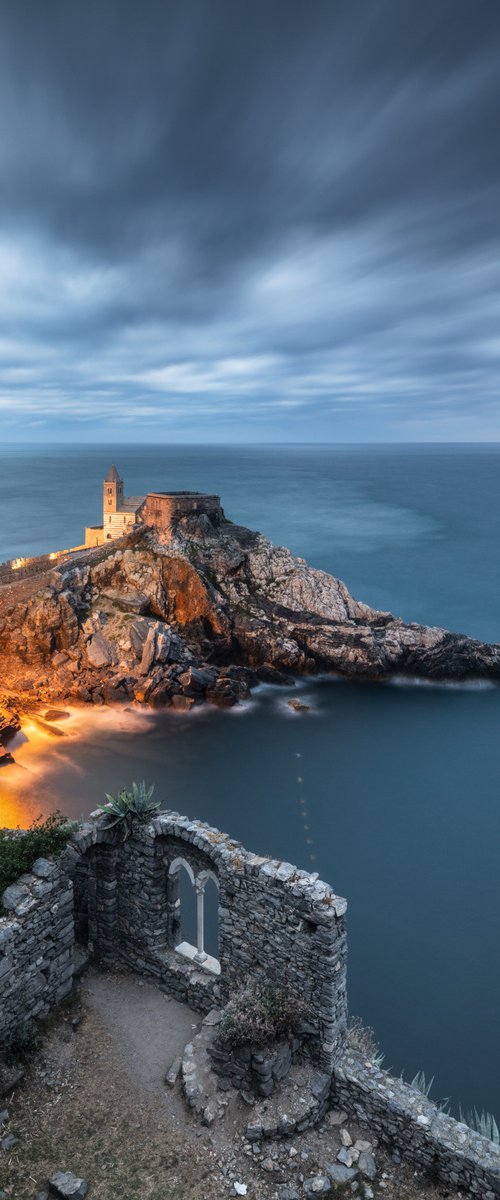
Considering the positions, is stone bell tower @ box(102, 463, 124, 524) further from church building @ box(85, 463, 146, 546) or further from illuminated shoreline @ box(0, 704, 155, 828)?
illuminated shoreline @ box(0, 704, 155, 828)

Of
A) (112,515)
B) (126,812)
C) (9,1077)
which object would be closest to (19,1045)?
(9,1077)

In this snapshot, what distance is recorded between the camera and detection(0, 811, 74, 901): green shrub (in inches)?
464

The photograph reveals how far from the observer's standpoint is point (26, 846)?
12.3m

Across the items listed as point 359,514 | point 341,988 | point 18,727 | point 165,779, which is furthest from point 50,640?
point 359,514

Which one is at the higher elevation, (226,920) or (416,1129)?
(226,920)

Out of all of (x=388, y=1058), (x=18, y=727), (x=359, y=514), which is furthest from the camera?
(x=359, y=514)

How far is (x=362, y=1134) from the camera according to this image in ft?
36.0

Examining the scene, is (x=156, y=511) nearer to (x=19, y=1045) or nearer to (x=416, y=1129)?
(x=19, y=1045)

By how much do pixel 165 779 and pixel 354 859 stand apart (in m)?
10.2

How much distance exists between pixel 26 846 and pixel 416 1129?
8.21 metres

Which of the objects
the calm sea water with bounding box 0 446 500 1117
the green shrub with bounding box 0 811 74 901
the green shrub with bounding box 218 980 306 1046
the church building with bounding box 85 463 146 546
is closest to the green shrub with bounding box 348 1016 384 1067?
the calm sea water with bounding box 0 446 500 1117

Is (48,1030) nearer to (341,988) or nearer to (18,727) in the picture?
(341,988)

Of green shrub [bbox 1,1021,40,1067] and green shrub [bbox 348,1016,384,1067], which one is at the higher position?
green shrub [bbox 1,1021,40,1067]

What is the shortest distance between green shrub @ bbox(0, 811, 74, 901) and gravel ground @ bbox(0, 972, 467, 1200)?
327cm
